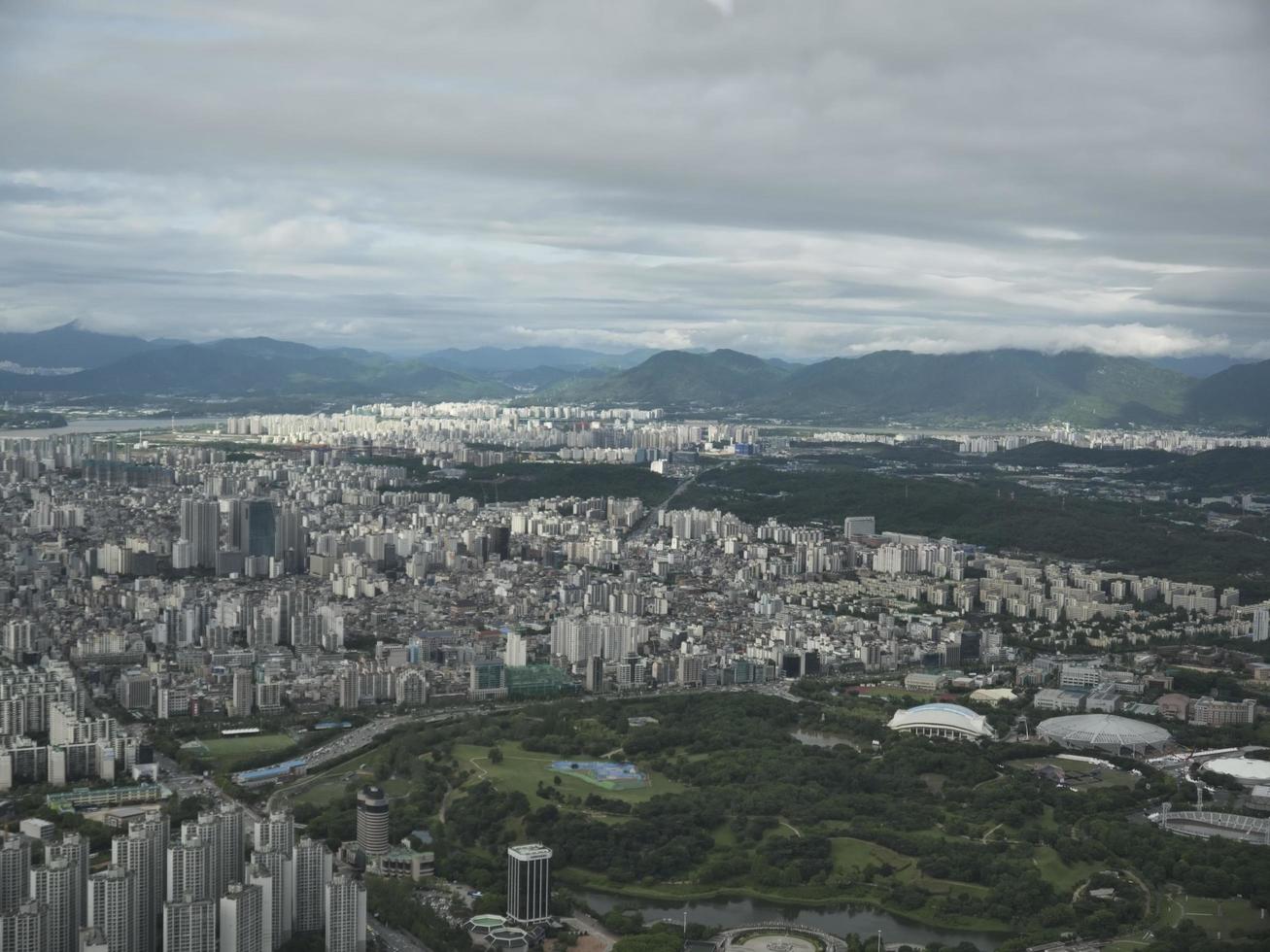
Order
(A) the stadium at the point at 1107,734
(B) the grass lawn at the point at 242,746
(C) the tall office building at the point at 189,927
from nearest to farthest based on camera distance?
(C) the tall office building at the point at 189,927
(B) the grass lawn at the point at 242,746
(A) the stadium at the point at 1107,734

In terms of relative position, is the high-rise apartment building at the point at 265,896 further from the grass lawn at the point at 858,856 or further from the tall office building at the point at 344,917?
the grass lawn at the point at 858,856

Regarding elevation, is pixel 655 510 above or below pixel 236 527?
below

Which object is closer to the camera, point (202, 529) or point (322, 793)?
point (322, 793)

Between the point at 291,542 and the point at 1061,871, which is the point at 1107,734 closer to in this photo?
the point at 1061,871

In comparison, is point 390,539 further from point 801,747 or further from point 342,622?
point 801,747

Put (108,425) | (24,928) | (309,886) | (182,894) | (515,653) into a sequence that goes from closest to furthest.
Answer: (24,928), (182,894), (309,886), (515,653), (108,425)

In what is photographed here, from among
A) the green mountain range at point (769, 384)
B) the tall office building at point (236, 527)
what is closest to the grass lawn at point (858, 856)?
the tall office building at point (236, 527)

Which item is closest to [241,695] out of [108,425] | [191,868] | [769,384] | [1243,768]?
[191,868]

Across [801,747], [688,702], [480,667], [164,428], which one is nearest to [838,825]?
[801,747]
